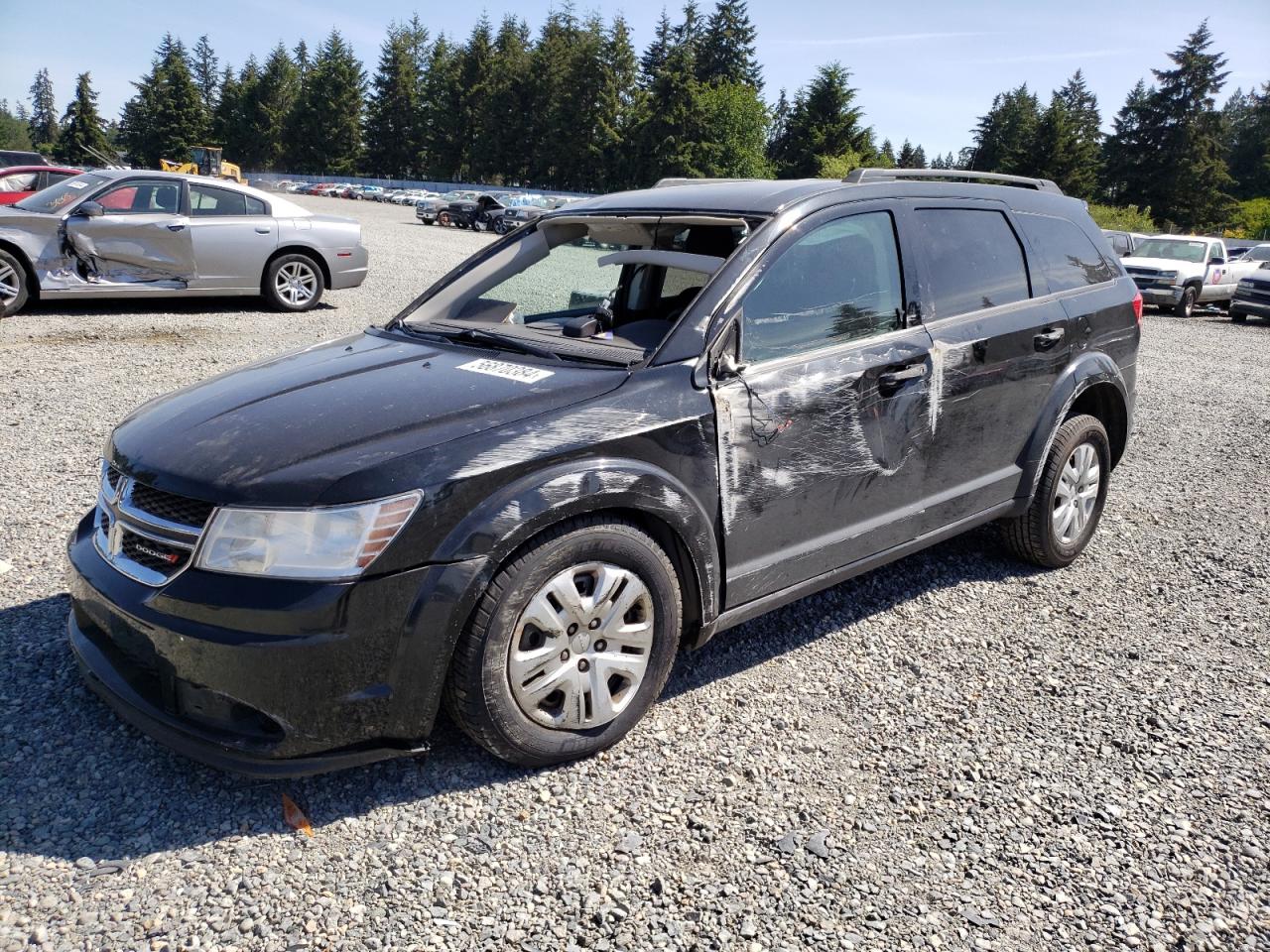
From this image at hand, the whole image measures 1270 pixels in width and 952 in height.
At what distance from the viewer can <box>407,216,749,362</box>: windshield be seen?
11.5ft

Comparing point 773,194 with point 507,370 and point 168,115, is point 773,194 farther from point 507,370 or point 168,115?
point 168,115

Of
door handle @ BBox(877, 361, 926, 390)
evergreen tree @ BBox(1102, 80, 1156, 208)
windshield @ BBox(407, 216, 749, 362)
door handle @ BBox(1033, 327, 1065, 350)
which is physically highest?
evergreen tree @ BBox(1102, 80, 1156, 208)

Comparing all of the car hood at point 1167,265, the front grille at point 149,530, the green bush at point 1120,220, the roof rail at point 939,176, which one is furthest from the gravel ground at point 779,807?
the green bush at point 1120,220

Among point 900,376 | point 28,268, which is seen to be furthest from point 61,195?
point 900,376

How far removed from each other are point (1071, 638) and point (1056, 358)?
129 cm

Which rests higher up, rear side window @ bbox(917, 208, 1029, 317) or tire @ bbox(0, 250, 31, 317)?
rear side window @ bbox(917, 208, 1029, 317)

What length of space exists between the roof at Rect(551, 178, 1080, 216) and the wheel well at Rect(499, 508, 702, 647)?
4.12 feet

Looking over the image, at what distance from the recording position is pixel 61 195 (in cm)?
1020

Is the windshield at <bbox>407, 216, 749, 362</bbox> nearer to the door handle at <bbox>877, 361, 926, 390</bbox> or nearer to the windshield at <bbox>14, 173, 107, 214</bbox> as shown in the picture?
the door handle at <bbox>877, 361, 926, 390</bbox>

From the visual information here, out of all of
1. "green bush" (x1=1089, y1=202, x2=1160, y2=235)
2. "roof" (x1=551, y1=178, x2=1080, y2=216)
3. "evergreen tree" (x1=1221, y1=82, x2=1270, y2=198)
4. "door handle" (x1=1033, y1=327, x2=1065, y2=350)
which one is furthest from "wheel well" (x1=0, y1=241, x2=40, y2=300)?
"evergreen tree" (x1=1221, y1=82, x2=1270, y2=198)

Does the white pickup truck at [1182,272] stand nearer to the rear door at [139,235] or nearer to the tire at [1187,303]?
the tire at [1187,303]

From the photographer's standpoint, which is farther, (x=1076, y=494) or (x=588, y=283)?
(x=1076, y=494)

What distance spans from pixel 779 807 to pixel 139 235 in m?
10.1

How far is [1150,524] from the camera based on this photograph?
5504mm
